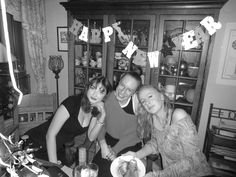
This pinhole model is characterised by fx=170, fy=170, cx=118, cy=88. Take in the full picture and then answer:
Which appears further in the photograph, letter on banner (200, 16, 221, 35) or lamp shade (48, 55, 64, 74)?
lamp shade (48, 55, 64, 74)

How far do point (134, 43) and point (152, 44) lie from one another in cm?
26

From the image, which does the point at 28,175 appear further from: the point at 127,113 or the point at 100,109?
the point at 127,113

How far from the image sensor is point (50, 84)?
9.96 ft

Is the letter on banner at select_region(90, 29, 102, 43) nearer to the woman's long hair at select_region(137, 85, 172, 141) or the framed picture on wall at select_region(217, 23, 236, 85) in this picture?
the woman's long hair at select_region(137, 85, 172, 141)

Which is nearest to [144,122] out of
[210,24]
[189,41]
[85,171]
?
[85,171]

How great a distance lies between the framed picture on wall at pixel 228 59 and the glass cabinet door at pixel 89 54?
151 cm

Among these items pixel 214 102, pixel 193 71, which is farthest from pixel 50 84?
pixel 214 102

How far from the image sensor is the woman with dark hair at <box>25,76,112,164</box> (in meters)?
1.44

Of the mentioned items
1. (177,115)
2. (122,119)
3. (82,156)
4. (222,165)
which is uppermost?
(177,115)

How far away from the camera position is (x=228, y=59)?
210cm

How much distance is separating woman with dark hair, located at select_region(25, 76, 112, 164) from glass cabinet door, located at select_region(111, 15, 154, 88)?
73 cm

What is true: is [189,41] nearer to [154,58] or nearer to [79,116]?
[154,58]

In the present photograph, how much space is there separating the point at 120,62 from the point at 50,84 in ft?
4.96

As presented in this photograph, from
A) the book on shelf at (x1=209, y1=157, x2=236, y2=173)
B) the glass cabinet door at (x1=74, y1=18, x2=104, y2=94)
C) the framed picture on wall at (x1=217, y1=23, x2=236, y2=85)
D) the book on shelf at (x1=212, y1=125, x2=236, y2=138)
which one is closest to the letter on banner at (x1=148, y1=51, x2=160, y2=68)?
the glass cabinet door at (x1=74, y1=18, x2=104, y2=94)
